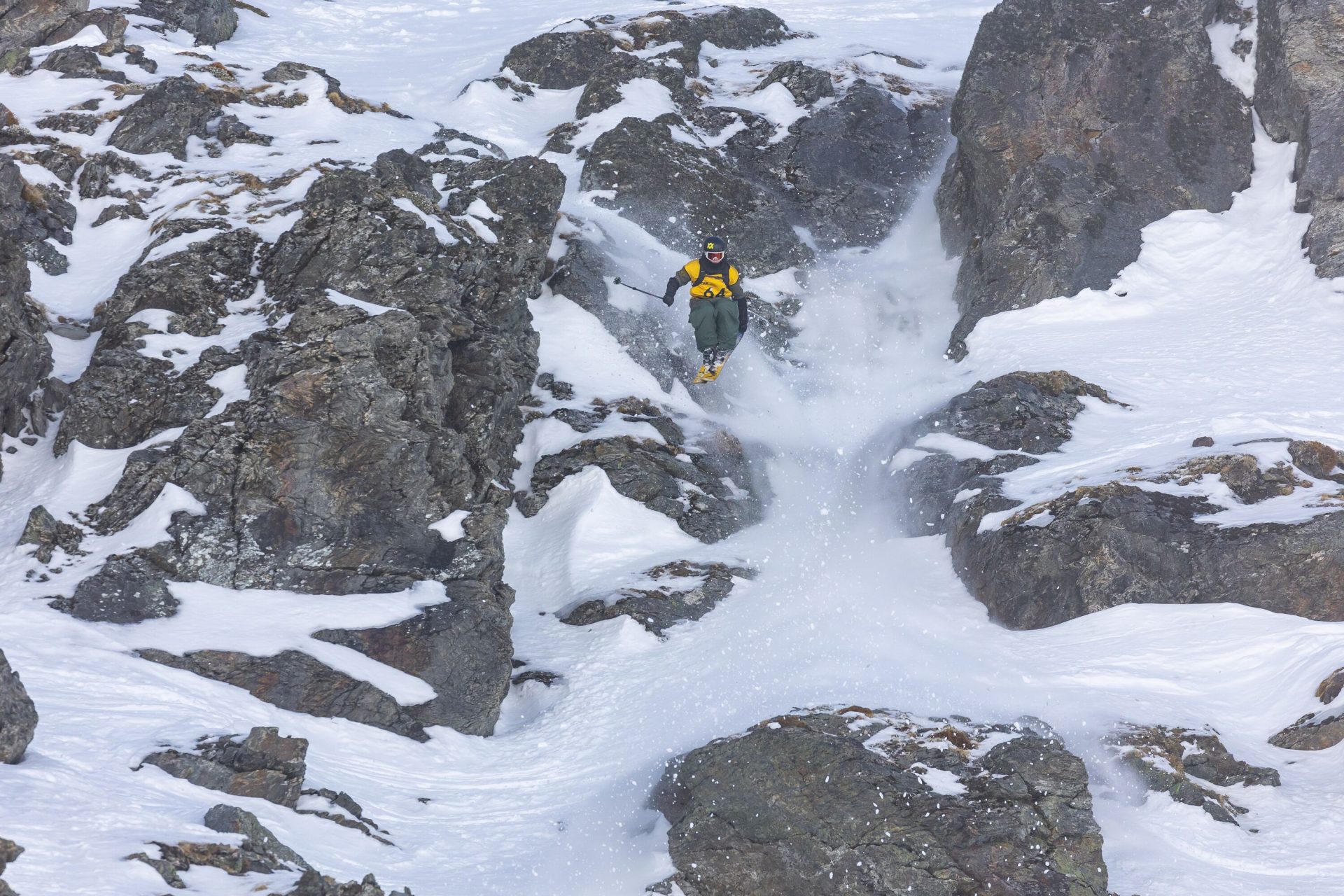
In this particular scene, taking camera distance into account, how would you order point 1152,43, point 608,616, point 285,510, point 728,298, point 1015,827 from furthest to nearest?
1. point 1152,43
2. point 728,298
3. point 608,616
4. point 285,510
5. point 1015,827

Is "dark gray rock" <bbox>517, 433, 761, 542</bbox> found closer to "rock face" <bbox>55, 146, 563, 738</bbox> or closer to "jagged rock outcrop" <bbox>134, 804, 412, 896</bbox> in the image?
"rock face" <bbox>55, 146, 563, 738</bbox>

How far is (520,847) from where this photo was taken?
10781mm

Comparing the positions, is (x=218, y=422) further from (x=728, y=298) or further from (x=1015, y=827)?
(x=1015, y=827)

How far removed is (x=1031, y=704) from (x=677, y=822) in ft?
15.8

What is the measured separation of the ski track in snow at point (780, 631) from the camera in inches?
388

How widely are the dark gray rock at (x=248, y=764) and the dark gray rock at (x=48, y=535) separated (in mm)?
4437

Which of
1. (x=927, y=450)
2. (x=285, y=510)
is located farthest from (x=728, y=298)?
(x=285, y=510)

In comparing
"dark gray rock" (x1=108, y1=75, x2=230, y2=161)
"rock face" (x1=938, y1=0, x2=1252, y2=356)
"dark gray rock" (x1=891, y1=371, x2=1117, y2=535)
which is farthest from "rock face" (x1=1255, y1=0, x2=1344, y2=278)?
"dark gray rock" (x1=108, y1=75, x2=230, y2=161)

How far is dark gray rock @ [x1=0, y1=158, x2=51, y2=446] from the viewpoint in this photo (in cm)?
1435

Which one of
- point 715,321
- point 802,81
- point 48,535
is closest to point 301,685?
point 48,535

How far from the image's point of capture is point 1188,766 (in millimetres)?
11484

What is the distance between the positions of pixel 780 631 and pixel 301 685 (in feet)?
22.0

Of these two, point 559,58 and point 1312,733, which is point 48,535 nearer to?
point 1312,733

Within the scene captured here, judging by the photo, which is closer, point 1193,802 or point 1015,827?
point 1015,827
